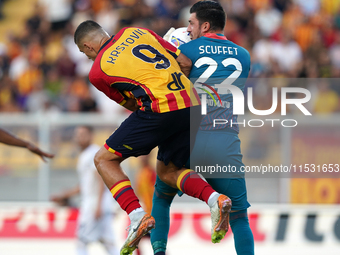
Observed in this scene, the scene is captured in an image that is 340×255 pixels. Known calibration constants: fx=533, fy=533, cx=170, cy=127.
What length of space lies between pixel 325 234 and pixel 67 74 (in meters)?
7.19

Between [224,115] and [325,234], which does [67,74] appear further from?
[224,115]

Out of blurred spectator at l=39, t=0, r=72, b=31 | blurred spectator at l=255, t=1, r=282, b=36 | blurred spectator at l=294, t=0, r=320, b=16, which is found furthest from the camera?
blurred spectator at l=39, t=0, r=72, b=31

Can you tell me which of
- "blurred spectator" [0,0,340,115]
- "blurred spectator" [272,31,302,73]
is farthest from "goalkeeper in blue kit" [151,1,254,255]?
"blurred spectator" [272,31,302,73]

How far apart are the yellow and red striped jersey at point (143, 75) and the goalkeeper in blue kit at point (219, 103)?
26 centimetres

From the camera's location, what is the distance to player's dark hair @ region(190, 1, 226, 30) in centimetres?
529

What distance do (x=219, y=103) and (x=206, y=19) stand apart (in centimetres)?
85

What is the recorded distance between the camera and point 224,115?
205 inches

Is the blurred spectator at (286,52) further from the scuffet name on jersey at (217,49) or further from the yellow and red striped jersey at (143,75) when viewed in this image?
the yellow and red striped jersey at (143,75)

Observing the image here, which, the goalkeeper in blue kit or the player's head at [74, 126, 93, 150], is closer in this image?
the goalkeeper in blue kit

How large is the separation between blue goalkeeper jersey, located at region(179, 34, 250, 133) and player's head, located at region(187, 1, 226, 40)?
105 millimetres

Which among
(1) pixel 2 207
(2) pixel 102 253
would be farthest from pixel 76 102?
(2) pixel 102 253

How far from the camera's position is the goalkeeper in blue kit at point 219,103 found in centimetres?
515

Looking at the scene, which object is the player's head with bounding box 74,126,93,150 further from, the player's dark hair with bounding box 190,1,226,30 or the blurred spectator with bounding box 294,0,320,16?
the blurred spectator with bounding box 294,0,320,16

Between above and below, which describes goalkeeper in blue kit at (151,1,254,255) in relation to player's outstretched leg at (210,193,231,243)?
above
